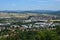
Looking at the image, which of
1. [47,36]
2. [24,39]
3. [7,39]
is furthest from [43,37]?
[7,39]

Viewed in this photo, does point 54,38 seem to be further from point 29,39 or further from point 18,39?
point 18,39

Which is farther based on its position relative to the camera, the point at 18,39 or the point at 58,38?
the point at 18,39

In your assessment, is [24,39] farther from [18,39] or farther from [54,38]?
[54,38]

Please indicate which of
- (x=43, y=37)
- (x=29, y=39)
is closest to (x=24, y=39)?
(x=29, y=39)

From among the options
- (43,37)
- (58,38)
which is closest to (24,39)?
(43,37)

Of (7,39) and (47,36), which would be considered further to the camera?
(7,39)

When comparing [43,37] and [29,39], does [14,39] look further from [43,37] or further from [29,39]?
[43,37]

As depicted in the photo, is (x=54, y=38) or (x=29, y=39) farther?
(x=29, y=39)
